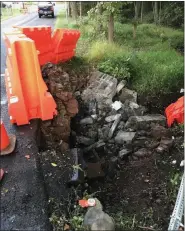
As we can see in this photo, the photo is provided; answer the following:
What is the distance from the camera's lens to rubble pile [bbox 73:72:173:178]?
5.72 meters

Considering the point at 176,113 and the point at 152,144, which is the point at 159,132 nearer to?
the point at 152,144

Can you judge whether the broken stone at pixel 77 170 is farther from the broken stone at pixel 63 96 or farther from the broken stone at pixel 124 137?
the broken stone at pixel 63 96

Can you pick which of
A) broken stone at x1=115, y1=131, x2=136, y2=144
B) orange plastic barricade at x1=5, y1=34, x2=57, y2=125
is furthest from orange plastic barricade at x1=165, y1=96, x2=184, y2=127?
orange plastic barricade at x1=5, y1=34, x2=57, y2=125

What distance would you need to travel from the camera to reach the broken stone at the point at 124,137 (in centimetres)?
601

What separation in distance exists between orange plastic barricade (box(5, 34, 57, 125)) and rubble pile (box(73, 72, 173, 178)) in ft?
4.01

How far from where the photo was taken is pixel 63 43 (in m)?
7.59

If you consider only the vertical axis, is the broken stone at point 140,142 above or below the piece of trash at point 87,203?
below

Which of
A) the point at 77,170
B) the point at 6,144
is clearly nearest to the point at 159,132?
the point at 77,170

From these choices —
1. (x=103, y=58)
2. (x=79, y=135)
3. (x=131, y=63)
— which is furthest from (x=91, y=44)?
(x=79, y=135)

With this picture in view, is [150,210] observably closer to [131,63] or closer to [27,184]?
[27,184]

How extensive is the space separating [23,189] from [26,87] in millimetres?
→ 1991

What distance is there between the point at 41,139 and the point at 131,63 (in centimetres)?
346

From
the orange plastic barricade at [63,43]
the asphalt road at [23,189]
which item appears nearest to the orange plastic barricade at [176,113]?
the asphalt road at [23,189]

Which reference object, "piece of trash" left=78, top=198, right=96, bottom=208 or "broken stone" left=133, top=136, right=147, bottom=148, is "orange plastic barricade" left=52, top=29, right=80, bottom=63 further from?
"piece of trash" left=78, top=198, right=96, bottom=208
